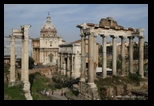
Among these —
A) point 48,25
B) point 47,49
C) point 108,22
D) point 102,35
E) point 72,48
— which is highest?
point 48,25

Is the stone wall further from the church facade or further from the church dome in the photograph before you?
the church dome

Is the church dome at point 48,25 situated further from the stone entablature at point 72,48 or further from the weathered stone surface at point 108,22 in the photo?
the weathered stone surface at point 108,22

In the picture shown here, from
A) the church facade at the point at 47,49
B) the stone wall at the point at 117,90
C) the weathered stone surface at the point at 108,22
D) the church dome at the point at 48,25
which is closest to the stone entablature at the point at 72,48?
the church facade at the point at 47,49

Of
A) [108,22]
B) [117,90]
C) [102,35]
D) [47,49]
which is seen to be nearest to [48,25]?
[47,49]

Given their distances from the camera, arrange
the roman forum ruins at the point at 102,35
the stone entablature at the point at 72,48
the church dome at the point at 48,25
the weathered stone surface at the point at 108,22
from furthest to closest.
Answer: the church dome at the point at 48,25 → the stone entablature at the point at 72,48 → the weathered stone surface at the point at 108,22 → the roman forum ruins at the point at 102,35

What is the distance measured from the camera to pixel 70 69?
45.0m

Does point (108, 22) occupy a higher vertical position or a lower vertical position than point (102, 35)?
higher

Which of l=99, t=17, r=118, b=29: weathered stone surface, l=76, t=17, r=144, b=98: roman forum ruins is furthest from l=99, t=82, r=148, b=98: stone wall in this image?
l=99, t=17, r=118, b=29: weathered stone surface

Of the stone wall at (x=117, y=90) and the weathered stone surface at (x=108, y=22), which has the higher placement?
the weathered stone surface at (x=108, y=22)

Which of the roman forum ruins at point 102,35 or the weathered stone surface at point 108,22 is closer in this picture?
the roman forum ruins at point 102,35

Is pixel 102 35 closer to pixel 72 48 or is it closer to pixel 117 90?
pixel 117 90
